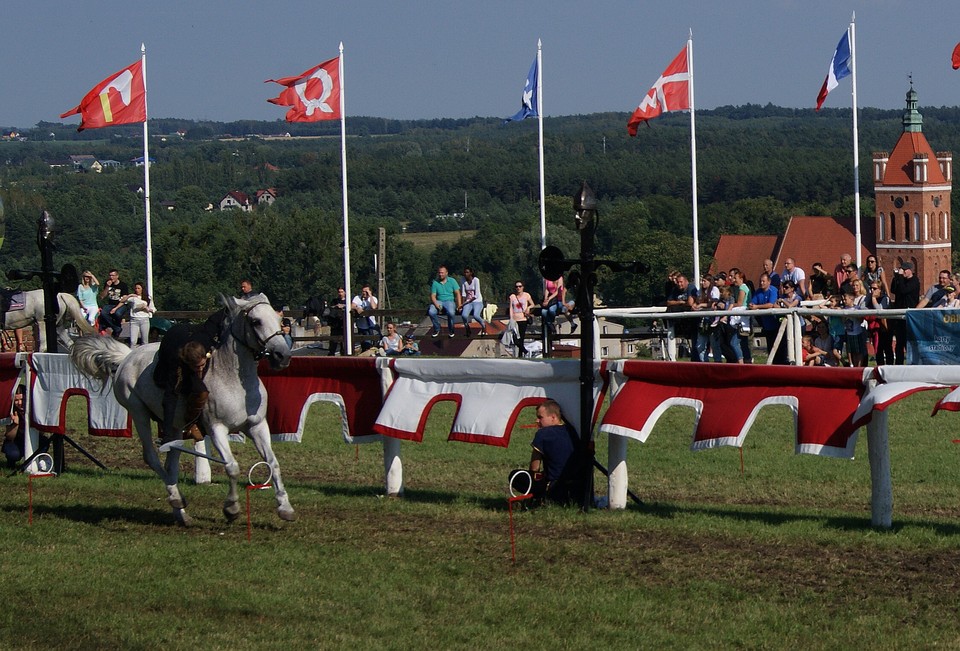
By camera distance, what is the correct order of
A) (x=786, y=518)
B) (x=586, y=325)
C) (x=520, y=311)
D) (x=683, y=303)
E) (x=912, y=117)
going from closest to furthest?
1. (x=786, y=518)
2. (x=586, y=325)
3. (x=683, y=303)
4. (x=520, y=311)
5. (x=912, y=117)

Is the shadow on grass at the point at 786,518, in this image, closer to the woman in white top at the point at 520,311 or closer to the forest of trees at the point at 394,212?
the woman in white top at the point at 520,311

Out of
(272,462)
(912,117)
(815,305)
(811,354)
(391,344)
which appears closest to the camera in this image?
(272,462)

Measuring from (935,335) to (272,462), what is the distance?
844 centimetres

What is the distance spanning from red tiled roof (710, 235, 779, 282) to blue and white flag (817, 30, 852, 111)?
114m

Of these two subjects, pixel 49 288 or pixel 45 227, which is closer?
pixel 49 288

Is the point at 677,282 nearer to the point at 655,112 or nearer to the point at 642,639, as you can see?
the point at 655,112

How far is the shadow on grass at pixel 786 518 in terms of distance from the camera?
39.7 feet

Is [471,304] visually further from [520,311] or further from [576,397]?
[576,397]

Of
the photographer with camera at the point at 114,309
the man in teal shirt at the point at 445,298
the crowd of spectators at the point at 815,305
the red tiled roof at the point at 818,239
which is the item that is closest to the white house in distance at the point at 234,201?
the red tiled roof at the point at 818,239

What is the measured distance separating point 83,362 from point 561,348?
47.8 feet

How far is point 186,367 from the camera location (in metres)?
13.0

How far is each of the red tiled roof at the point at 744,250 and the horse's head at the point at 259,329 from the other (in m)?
141

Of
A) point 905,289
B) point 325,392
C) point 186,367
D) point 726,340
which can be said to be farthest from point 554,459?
point 905,289

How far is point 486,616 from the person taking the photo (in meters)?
9.68
